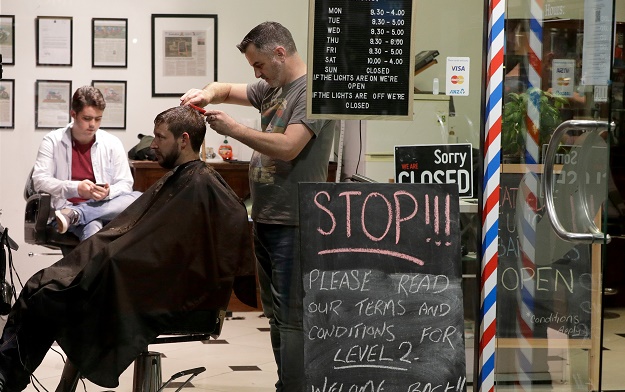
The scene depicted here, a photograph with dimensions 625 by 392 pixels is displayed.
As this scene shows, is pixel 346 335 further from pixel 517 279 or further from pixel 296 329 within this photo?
pixel 517 279

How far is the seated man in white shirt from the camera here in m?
4.50

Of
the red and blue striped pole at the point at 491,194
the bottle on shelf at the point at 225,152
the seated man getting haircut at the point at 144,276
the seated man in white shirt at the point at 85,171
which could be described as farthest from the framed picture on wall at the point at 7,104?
the red and blue striped pole at the point at 491,194

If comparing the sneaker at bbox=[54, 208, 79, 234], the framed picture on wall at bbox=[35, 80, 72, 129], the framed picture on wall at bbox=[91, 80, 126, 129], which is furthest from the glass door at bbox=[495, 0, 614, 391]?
the framed picture on wall at bbox=[35, 80, 72, 129]

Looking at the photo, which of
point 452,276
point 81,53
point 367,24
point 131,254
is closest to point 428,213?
point 452,276

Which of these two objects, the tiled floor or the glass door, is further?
the tiled floor

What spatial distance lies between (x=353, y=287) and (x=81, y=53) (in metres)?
4.18

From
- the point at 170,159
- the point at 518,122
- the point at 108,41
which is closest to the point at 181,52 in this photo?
the point at 108,41

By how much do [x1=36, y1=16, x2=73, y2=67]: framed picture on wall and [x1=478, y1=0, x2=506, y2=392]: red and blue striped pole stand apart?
4073mm

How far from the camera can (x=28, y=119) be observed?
6180mm

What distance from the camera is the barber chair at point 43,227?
172 inches

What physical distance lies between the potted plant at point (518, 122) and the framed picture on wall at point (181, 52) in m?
3.73

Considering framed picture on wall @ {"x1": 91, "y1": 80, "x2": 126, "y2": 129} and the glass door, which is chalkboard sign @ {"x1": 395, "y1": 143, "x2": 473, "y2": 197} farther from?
framed picture on wall @ {"x1": 91, "y1": 80, "x2": 126, "y2": 129}

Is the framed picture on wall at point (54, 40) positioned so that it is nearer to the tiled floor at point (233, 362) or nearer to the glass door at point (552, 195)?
the tiled floor at point (233, 362)

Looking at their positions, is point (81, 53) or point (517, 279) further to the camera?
point (81, 53)
